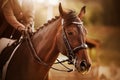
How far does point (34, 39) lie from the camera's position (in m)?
5.37

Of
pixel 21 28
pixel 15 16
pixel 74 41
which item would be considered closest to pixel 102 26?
pixel 15 16

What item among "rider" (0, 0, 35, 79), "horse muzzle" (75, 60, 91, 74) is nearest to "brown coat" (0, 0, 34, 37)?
"rider" (0, 0, 35, 79)

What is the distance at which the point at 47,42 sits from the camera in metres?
5.19

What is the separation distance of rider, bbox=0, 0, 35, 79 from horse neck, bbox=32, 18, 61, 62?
1.02ft

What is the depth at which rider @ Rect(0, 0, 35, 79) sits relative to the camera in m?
5.59

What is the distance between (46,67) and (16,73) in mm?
393

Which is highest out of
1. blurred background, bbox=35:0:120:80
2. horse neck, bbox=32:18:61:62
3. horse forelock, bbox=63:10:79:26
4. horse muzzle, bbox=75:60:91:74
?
horse forelock, bbox=63:10:79:26

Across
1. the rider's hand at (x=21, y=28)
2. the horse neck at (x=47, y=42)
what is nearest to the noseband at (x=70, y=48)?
the horse neck at (x=47, y=42)

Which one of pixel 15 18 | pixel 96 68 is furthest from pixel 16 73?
pixel 96 68

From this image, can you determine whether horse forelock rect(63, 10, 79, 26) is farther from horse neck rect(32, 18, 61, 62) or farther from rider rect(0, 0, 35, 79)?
rider rect(0, 0, 35, 79)

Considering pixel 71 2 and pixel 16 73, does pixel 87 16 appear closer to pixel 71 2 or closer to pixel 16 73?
pixel 71 2

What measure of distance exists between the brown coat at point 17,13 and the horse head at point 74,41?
2.50ft

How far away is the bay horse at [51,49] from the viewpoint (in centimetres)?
487

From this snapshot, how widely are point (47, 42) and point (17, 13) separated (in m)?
0.85
